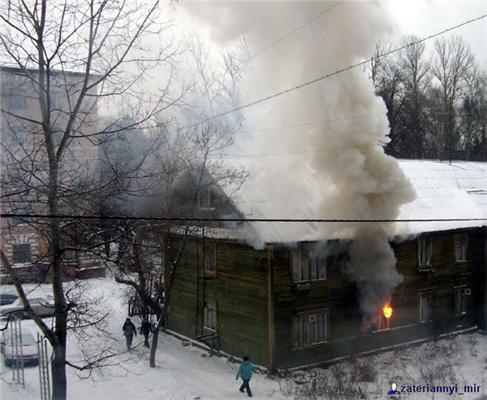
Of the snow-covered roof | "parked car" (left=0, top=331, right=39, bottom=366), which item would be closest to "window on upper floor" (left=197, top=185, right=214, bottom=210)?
the snow-covered roof

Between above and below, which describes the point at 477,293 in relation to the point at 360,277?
below

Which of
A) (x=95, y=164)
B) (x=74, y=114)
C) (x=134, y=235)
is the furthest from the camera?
(x=95, y=164)

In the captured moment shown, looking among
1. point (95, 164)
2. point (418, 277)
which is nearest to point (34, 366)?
point (95, 164)

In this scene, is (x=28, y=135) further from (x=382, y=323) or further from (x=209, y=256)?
(x=382, y=323)

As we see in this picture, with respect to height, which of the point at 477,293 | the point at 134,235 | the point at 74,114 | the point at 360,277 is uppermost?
the point at 74,114

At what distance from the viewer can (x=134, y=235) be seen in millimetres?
10422

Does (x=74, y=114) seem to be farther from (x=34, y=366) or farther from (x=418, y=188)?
(x=418, y=188)

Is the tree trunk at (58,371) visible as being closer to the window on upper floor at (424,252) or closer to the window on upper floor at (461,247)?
the window on upper floor at (424,252)

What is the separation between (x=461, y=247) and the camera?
18.8 metres

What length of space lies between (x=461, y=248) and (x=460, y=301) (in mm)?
1811

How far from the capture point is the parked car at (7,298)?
1995 centimetres

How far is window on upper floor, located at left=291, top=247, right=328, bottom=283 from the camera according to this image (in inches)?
584

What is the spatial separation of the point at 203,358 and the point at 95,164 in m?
6.90

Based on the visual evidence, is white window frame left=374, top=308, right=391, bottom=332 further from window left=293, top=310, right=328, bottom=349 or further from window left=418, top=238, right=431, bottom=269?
window left=418, top=238, right=431, bottom=269
